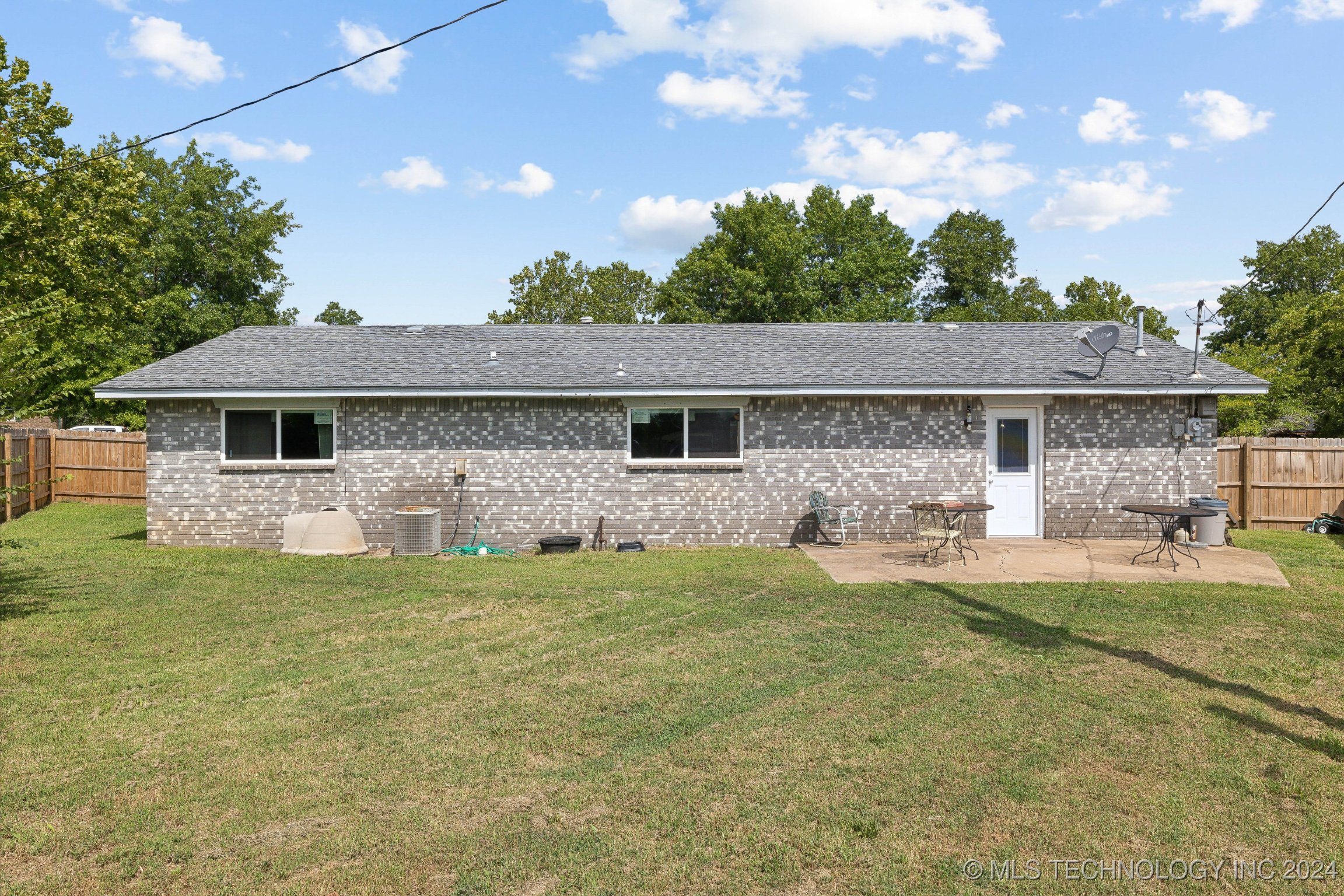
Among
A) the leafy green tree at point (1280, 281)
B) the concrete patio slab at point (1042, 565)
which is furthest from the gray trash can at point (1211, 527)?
the leafy green tree at point (1280, 281)

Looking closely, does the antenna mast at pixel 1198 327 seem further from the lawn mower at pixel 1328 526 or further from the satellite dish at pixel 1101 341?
the lawn mower at pixel 1328 526

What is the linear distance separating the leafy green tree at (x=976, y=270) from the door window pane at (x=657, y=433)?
105 feet

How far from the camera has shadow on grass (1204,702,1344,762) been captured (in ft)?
15.5

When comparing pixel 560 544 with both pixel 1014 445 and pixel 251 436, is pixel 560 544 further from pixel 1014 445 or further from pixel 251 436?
pixel 1014 445

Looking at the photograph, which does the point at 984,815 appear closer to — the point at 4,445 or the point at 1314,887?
the point at 1314,887

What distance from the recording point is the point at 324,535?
40.2 ft

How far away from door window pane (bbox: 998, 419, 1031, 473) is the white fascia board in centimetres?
72

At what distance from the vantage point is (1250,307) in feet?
166

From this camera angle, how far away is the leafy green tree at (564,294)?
46.6 metres

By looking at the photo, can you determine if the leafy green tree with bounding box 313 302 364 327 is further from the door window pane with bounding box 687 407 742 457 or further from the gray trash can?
the gray trash can

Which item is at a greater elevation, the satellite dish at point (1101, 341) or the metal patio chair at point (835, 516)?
the satellite dish at point (1101, 341)

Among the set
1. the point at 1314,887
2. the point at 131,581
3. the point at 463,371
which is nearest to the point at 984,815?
the point at 1314,887

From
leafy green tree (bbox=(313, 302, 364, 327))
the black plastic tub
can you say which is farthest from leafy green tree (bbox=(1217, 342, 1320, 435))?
leafy green tree (bbox=(313, 302, 364, 327))

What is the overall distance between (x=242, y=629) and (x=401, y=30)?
643 centimetres
